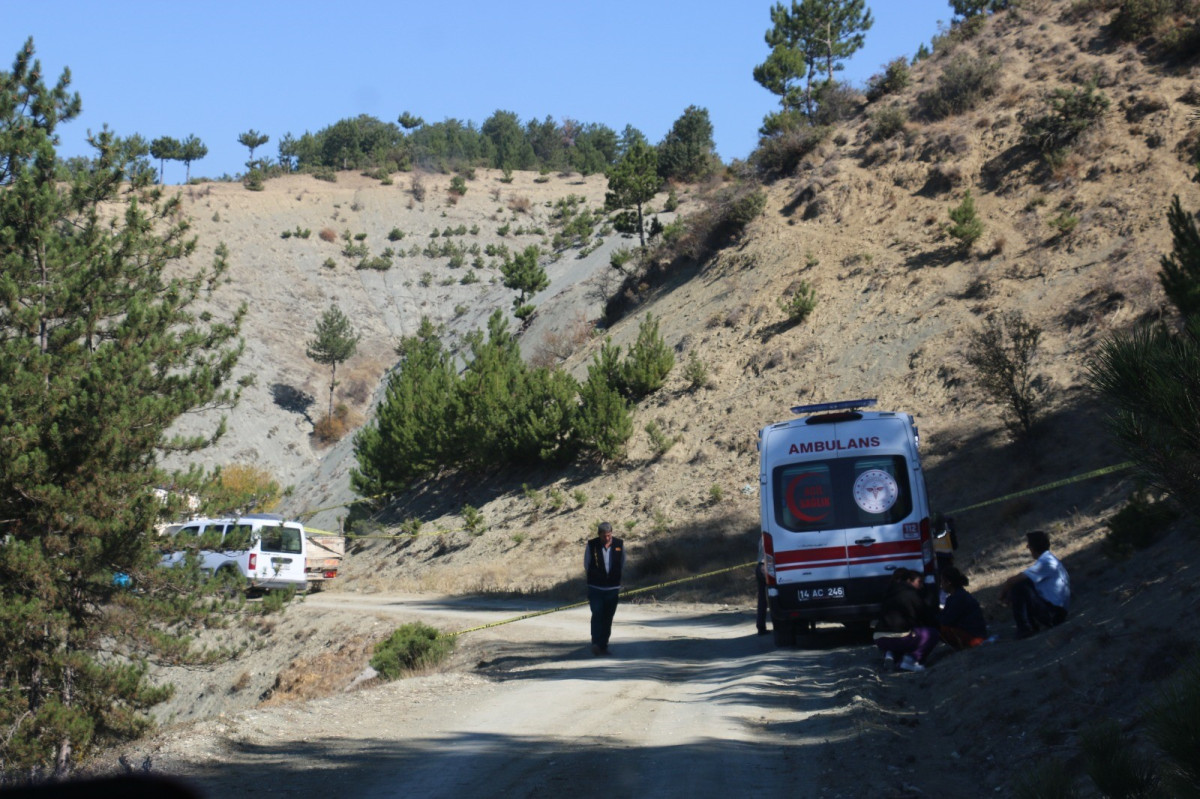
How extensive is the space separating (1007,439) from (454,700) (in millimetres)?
16541

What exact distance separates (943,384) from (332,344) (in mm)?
52249

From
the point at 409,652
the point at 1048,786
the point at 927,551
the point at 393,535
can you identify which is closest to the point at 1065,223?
the point at 927,551

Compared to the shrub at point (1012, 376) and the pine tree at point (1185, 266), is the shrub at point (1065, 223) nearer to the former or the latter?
the shrub at point (1012, 376)

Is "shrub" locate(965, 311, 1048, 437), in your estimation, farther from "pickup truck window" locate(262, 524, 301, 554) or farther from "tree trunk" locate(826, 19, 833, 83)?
"tree trunk" locate(826, 19, 833, 83)

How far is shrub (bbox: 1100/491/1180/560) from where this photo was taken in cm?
1272

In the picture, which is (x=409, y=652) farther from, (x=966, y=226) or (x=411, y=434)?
(x=411, y=434)

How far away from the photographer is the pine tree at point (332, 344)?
7088cm

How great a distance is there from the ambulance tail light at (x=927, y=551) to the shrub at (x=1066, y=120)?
24.4 meters

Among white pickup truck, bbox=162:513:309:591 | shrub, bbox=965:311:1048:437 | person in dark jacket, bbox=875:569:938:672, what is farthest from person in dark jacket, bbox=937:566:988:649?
white pickup truck, bbox=162:513:309:591

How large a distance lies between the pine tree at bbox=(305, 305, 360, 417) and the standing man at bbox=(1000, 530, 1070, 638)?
63046 mm

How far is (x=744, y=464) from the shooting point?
1133 inches

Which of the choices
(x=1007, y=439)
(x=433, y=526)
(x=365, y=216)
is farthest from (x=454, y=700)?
(x=365, y=216)

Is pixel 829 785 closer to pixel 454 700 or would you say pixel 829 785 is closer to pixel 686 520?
pixel 454 700

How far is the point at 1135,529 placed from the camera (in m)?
13.0
